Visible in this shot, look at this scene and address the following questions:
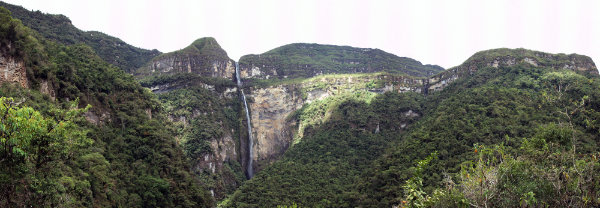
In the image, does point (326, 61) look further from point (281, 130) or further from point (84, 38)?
point (84, 38)

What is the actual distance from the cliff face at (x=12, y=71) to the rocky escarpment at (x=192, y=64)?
195 feet

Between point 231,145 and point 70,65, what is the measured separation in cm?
3987

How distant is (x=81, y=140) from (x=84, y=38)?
71755 mm

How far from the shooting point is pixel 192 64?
283ft

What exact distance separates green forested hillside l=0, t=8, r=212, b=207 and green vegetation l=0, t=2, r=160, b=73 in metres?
26.2

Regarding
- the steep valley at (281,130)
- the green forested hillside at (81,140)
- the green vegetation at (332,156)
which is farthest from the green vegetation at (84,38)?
the green vegetation at (332,156)

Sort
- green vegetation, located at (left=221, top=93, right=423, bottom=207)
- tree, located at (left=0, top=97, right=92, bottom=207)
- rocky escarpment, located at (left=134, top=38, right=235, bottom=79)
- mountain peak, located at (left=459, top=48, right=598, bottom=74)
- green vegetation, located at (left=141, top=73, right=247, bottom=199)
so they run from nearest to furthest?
tree, located at (left=0, top=97, right=92, bottom=207) → green vegetation, located at (left=221, top=93, right=423, bottom=207) → mountain peak, located at (left=459, top=48, right=598, bottom=74) → green vegetation, located at (left=141, top=73, right=247, bottom=199) → rocky escarpment, located at (left=134, top=38, right=235, bottom=79)

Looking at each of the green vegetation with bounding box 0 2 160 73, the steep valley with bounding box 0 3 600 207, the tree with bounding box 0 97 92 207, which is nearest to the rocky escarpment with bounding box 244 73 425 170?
the steep valley with bounding box 0 3 600 207

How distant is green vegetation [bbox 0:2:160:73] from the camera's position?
59062 mm

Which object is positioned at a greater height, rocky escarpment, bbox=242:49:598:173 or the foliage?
the foliage

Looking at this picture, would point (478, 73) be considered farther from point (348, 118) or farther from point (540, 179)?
point (540, 179)

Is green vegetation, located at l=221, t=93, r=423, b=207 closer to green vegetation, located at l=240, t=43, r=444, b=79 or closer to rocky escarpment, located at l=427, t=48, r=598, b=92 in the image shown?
rocky escarpment, located at l=427, t=48, r=598, b=92

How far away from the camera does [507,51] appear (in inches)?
2446

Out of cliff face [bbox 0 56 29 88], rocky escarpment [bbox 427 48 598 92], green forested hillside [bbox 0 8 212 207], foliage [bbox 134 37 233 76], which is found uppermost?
foliage [bbox 134 37 233 76]
